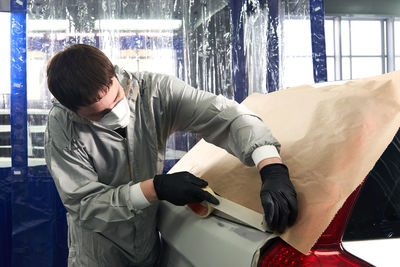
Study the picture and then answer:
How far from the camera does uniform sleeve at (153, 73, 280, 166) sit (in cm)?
128

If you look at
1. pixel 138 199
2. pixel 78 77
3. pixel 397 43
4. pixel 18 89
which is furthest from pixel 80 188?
pixel 397 43

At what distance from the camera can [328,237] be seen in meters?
0.93

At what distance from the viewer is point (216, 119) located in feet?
4.82

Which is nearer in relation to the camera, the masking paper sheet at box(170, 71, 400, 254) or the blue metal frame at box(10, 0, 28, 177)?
the masking paper sheet at box(170, 71, 400, 254)

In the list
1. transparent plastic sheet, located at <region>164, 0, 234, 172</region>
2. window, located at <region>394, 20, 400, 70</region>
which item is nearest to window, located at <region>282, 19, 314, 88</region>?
transparent plastic sheet, located at <region>164, 0, 234, 172</region>

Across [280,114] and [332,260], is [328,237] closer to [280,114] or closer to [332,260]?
[332,260]

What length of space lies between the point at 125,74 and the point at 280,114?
66 centimetres

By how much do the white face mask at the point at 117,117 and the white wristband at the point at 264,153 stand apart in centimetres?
56

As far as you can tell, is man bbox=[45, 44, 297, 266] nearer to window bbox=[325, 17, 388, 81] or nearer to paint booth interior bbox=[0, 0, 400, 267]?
paint booth interior bbox=[0, 0, 400, 267]

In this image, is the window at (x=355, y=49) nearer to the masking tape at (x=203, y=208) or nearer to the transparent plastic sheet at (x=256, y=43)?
the transparent plastic sheet at (x=256, y=43)

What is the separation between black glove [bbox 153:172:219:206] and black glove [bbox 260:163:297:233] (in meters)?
0.20

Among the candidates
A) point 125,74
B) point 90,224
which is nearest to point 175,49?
point 125,74

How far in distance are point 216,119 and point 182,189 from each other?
1.20 feet

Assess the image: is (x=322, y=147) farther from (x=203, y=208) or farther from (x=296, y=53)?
(x=296, y=53)
